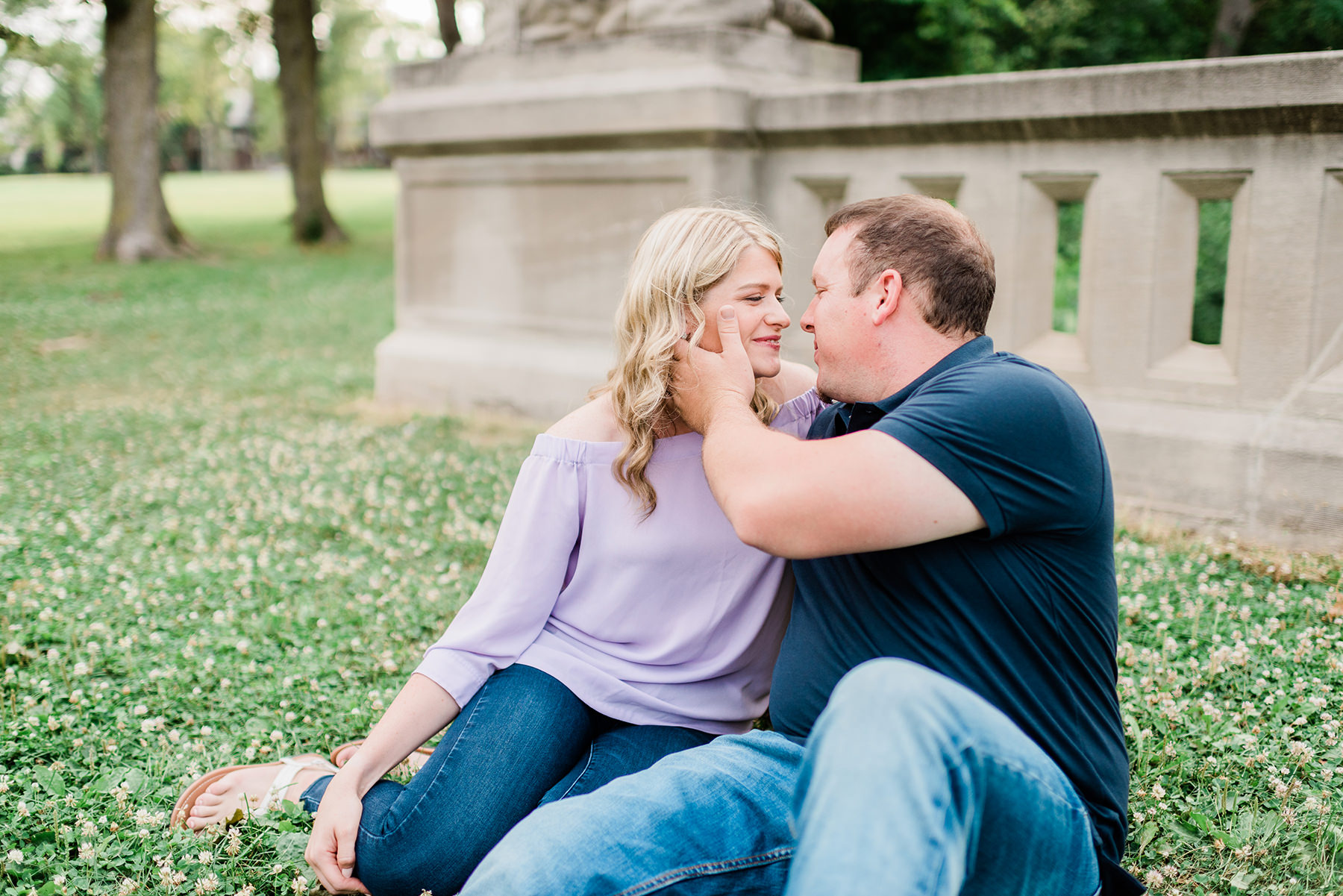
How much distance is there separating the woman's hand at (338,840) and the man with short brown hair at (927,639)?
596 mm

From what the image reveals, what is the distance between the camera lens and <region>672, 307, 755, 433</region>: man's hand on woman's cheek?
2.50 metres

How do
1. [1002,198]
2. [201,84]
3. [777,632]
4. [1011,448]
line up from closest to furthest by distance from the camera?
[1011,448]
[777,632]
[1002,198]
[201,84]

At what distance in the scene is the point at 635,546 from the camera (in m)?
2.68

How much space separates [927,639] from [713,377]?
0.76 m

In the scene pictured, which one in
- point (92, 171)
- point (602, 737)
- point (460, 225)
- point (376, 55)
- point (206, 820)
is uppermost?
point (376, 55)

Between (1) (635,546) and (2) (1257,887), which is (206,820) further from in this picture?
(2) (1257,887)

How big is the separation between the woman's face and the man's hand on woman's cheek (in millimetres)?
28

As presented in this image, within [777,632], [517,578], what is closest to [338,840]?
[517,578]

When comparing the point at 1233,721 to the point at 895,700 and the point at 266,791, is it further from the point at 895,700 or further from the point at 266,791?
the point at 266,791

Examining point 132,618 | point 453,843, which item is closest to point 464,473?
point 132,618

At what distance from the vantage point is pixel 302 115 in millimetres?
21766

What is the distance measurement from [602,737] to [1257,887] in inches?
60.7

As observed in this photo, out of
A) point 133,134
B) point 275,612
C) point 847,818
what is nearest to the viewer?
point 847,818

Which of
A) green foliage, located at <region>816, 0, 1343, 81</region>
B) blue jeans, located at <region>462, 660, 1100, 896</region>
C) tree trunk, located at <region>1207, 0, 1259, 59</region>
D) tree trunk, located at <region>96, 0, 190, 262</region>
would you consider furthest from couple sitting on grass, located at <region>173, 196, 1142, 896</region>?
tree trunk, located at <region>96, 0, 190, 262</region>
